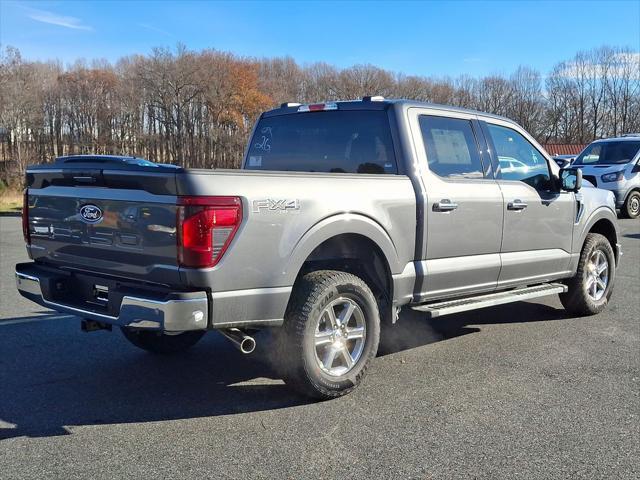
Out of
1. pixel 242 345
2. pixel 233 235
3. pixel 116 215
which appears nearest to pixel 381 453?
pixel 242 345

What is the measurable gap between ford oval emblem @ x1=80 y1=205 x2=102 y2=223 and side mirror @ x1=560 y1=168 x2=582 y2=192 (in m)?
Result: 4.26

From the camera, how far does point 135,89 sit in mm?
51250

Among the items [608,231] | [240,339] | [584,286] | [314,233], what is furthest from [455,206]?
[608,231]

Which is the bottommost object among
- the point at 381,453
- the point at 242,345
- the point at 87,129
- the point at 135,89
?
the point at 381,453

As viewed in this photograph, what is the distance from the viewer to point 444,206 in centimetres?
485

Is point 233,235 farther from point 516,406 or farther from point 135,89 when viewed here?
point 135,89

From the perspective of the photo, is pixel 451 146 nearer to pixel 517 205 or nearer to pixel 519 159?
pixel 517 205

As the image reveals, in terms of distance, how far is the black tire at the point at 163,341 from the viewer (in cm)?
510

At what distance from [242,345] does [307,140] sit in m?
2.14

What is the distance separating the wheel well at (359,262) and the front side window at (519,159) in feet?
5.69

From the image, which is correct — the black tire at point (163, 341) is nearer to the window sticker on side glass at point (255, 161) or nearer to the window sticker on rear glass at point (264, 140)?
the window sticker on side glass at point (255, 161)

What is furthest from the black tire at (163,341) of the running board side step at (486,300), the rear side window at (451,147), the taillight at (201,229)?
the rear side window at (451,147)

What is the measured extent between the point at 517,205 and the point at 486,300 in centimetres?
92

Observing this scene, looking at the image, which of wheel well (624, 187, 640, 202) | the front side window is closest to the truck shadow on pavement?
the front side window
